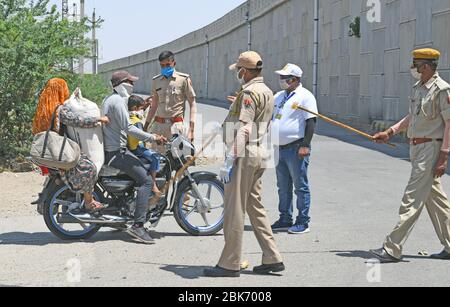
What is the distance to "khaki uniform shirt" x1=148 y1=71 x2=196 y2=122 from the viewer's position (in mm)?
9281

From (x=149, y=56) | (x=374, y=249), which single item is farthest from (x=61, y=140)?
(x=149, y=56)

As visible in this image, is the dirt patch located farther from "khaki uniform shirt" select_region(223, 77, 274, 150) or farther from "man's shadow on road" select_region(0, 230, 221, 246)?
"khaki uniform shirt" select_region(223, 77, 274, 150)

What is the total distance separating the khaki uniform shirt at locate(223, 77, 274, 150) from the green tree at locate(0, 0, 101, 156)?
309 inches

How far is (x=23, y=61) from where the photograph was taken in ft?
43.7

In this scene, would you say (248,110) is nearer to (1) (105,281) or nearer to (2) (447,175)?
(1) (105,281)

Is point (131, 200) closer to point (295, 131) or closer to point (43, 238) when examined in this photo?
point (43, 238)

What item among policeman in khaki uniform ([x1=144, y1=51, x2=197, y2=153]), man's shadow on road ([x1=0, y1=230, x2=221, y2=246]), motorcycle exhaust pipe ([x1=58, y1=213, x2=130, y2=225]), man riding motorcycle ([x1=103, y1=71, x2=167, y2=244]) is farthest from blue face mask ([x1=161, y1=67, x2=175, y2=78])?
motorcycle exhaust pipe ([x1=58, y1=213, x2=130, y2=225])

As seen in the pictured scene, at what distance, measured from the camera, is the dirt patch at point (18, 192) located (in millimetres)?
9375

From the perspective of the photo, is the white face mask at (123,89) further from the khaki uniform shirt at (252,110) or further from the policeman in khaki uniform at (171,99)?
the khaki uniform shirt at (252,110)

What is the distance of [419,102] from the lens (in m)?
6.73

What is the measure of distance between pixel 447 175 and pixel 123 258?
7.14 meters

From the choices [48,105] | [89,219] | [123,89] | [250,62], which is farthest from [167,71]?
[250,62]

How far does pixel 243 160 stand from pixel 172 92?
11.1 ft
